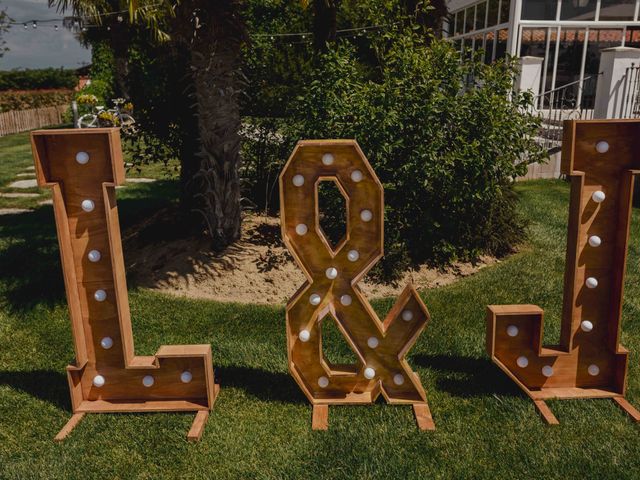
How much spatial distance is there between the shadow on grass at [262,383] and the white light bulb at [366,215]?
1314 millimetres

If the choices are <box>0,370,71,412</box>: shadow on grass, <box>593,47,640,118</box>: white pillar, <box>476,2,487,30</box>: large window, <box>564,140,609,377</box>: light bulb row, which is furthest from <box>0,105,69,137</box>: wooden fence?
<box>564,140,609,377</box>: light bulb row

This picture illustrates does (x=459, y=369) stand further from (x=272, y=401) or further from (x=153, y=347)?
(x=153, y=347)

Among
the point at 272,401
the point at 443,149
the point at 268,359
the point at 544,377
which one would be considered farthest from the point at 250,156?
the point at 544,377

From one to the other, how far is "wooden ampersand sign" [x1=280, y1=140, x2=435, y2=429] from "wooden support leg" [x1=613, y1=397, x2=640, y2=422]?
1230mm

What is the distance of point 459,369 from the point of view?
4.12 meters

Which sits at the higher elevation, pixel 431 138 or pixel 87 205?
pixel 431 138

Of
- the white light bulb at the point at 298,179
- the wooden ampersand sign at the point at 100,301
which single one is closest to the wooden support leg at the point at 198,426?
the wooden ampersand sign at the point at 100,301

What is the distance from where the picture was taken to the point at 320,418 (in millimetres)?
3520

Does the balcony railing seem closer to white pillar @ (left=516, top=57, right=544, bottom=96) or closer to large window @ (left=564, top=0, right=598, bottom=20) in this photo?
white pillar @ (left=516, top=57, right=544, bottom=96)

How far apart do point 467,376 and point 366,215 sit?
149 cm

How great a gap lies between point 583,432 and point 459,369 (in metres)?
0.97

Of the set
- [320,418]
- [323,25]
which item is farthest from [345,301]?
[323,25]

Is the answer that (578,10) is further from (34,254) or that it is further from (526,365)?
(34,254)

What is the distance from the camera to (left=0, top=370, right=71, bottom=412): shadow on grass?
3846 mm
